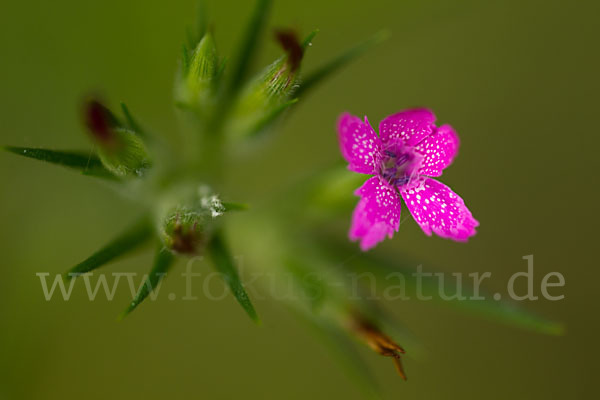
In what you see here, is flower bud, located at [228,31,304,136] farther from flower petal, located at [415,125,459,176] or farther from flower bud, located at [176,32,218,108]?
flower petal, located at [415,125,459,176]

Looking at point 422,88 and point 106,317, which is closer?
point 106,317

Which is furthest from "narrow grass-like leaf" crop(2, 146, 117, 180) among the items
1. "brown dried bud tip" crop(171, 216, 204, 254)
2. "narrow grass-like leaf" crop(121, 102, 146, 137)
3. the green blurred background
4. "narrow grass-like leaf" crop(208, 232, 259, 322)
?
the green blurred background

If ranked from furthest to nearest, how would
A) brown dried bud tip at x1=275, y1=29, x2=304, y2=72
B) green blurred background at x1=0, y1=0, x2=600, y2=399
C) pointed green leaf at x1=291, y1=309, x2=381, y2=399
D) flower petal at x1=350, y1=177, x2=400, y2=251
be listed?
1. green blurred background at x1=0, y1=0, x2=600, y2=399
2. pointed green leaf at x1=291, y1=309, x2=381, y2=399
3. brown dried bud tip at x1=275, y1=29, x2=304, y2=72
4. flower petal at x1=350, y1=177, x2=400, y2=251

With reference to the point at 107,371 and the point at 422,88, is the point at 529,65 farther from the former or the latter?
the point at 107,371

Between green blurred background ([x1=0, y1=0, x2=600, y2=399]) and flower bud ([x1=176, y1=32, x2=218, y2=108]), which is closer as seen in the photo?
flower bud ([x1=176, y1=32, x2=218, y2=108])

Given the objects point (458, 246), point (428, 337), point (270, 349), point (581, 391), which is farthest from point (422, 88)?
point (581, 391)

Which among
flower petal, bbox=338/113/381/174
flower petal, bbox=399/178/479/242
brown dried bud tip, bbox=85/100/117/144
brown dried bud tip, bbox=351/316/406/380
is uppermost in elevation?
brown dried bud tip, bbox=85/100/117/144

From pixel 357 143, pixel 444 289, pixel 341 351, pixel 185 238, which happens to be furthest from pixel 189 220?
pixel 444 289
